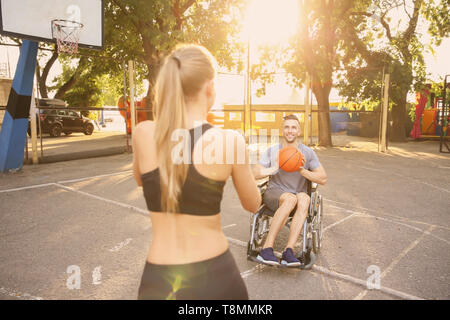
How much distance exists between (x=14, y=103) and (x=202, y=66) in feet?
30.6

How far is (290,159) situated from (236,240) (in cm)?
129

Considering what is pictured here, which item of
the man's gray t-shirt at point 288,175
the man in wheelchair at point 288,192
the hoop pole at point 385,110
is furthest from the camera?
the hoop pole at point 385,110

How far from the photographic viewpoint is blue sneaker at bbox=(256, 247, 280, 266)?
11.6 feet

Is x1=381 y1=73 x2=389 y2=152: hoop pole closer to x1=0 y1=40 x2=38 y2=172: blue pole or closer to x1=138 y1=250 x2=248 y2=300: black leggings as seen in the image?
x1=0 y1=40 x2=38 y2=172: blue pole

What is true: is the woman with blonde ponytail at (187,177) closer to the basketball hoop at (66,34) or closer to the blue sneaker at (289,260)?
the blue sneaker at (289,260)

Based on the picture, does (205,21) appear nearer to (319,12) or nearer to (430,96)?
(319,12)

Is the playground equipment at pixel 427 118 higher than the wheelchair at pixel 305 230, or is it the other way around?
the playground equipment at pixel 427 118

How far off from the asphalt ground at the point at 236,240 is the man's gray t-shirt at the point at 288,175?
0.75m

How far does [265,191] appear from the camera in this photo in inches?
168

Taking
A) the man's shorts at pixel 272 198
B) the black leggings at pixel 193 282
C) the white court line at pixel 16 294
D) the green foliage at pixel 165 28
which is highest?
the green foliage at pixel 165 28

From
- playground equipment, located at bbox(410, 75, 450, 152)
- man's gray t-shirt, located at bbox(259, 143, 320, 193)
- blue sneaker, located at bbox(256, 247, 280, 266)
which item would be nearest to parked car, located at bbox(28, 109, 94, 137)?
man's gray t-shirt, located at bbox(259, 143, 320, 193)

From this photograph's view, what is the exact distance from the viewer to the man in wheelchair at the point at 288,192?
11.9ft

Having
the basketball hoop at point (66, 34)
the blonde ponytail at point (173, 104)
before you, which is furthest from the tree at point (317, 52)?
the blonde ponytail at point (173, 104)

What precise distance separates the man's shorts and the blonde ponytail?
8.73ft
